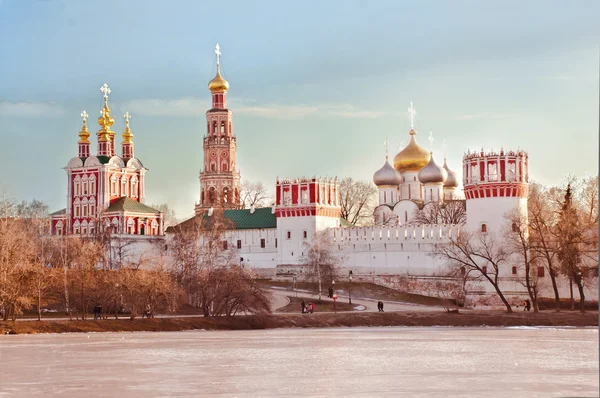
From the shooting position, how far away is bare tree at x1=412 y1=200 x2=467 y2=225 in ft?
271

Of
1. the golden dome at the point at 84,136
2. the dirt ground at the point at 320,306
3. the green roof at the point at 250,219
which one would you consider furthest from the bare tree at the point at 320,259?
the golden dome at the point at 84,136

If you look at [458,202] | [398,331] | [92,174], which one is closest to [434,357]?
[398,331]

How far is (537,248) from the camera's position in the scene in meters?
62.0

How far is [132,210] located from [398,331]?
44084 mm

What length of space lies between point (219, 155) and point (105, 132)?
32.5 ft

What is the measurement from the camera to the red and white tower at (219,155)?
9688 cm

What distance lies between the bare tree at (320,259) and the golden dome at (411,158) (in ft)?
45.8

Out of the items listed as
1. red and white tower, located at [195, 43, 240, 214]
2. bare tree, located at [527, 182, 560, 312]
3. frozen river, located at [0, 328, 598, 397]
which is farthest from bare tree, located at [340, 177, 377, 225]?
frozen river, located at [0, 328, 598, 397]

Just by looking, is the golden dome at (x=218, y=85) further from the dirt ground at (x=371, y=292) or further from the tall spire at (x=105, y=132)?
the dirt ground at (x=371, y=292)

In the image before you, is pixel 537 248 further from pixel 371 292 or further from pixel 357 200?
pixel 357 200

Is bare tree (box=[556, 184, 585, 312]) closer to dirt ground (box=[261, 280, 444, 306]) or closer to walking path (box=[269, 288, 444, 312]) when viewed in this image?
walking path (box=[269, 288, 444, 312])

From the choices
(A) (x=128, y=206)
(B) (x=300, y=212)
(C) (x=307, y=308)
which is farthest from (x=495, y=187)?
(A) (x=128, y=206)

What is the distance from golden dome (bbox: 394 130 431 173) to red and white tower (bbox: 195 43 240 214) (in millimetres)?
15580

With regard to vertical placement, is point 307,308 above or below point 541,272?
below
